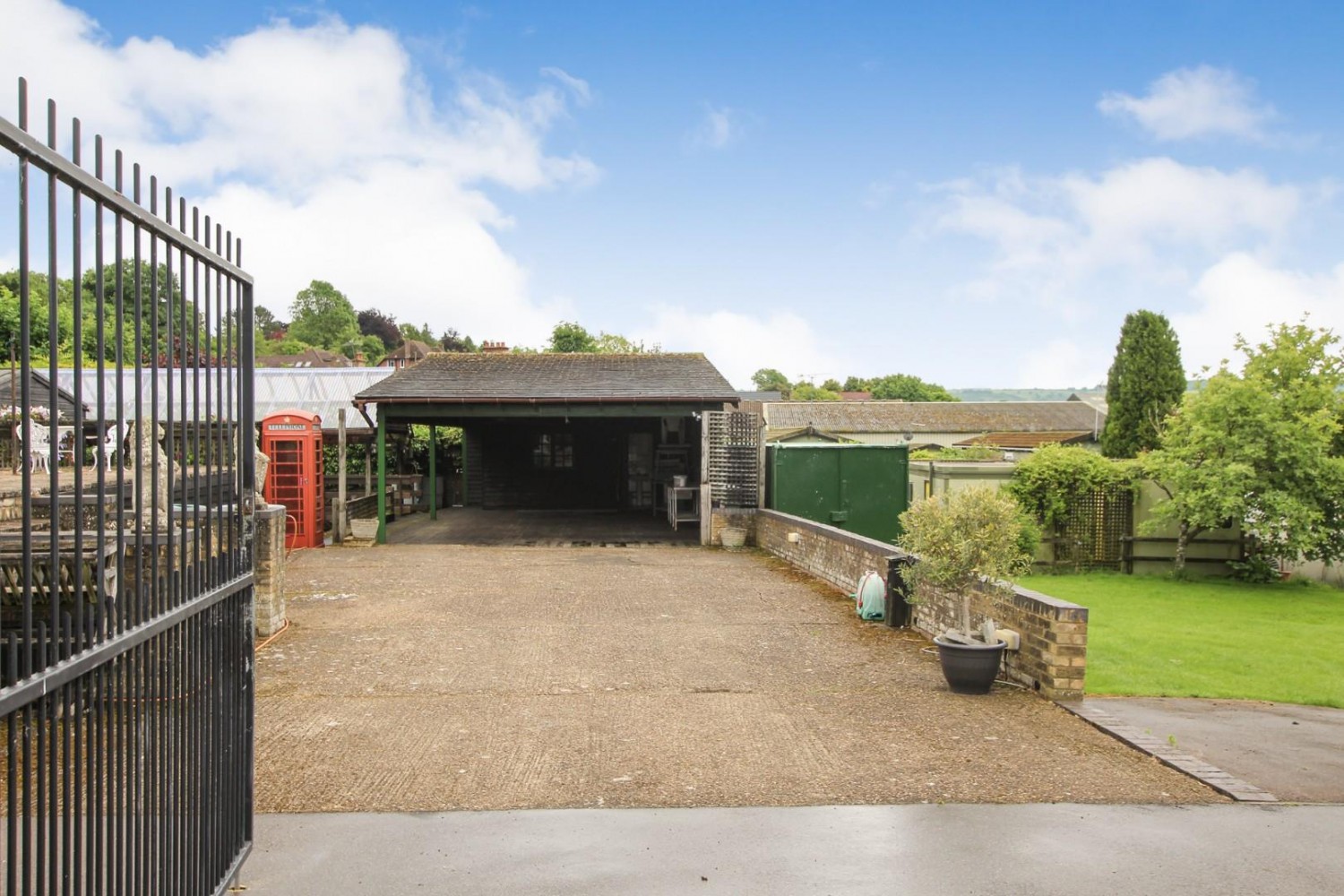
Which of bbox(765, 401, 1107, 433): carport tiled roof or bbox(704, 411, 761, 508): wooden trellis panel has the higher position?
bbox(765, 401, 1107, 433): carport tiled roof

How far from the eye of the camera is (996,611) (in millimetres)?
7852

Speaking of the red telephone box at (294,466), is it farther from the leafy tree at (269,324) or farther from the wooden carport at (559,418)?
the leafy tree at (269,324)

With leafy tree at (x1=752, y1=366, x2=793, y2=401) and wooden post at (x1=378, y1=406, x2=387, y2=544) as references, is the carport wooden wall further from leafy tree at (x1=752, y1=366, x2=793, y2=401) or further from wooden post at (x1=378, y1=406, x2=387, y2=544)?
leafy tree at (x1=752, y1=366, x2=793, y2=401)

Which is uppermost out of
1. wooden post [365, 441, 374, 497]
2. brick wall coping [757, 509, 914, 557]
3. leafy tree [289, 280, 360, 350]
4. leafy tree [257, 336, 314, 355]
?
leafy tree [289, 280, 360, 350]

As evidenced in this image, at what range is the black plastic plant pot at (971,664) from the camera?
7.01m

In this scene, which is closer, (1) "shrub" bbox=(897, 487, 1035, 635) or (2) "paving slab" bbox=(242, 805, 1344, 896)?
(2) "paving slab" bbox=(242, 805, 1344, 896)

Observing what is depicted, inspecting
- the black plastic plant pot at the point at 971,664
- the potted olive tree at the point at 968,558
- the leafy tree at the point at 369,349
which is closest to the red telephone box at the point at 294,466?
the potted olive tree at the point at 968,558

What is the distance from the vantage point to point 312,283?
104625mm

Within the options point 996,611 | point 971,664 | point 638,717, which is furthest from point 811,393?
point 638,717

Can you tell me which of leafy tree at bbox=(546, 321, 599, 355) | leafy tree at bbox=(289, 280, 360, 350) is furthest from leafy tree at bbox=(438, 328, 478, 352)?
leafy tree at bbox=(289, 280, 360, 350)

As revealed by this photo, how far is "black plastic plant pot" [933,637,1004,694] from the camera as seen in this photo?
701cm

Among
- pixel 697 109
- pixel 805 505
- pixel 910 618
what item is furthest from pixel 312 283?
pixel 910 618

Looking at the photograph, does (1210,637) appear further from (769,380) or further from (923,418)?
(769,380)

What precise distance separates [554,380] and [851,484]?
21.8ft
